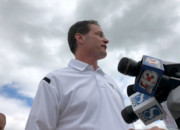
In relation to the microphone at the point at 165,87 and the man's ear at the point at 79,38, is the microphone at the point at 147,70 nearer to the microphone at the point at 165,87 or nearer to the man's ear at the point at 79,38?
the microphone at the point at 165,87

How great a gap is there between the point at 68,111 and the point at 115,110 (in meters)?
0.49

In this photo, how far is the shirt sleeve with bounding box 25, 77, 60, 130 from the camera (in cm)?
205

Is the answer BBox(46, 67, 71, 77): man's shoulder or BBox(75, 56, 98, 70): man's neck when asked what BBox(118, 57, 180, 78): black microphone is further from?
BBox(75, 56, 98, 70): man's neck

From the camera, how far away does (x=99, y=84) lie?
8.00ft

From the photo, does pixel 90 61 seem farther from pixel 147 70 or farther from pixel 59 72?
pixel 147 70

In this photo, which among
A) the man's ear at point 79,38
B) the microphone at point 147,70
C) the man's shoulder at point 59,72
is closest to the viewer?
the microphone at point 147,70

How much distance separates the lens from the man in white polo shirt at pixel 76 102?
208cm

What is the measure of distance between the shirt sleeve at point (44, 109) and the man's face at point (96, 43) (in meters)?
0.83

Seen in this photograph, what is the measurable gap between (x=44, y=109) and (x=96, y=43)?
3.84 ft

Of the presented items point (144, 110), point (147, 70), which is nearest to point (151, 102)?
point (144, 110)

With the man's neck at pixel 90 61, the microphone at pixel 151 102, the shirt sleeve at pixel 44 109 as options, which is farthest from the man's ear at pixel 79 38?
the microphone at pixel 151 102

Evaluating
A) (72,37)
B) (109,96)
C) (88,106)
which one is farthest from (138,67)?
(72,37)

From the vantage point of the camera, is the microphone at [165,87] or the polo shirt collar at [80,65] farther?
the polo shirt collar at [80,65]

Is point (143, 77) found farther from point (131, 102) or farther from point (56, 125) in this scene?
point (56, 125)
